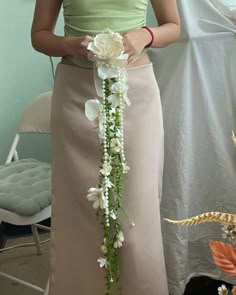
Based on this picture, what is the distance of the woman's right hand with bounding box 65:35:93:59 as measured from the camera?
→ 1062 millimetres

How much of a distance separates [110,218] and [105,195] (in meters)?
0.18

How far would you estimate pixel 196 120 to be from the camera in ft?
4.55

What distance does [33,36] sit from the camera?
123 centimetres

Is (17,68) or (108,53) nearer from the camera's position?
(108,53)

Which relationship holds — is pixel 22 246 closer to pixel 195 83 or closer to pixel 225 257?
pixel 195 83

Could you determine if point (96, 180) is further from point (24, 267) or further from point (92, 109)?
point (24, 267)

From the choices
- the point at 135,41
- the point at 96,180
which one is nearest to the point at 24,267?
the point at 96,180

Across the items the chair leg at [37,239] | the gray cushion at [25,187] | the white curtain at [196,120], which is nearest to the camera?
the white curtain at [196,120]

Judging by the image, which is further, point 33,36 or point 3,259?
point 3,259

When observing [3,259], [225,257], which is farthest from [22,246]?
[225,257]

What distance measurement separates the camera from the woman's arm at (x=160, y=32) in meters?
1.08

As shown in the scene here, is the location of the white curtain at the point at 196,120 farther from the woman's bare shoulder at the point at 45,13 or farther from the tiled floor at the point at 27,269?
the woman's bare shoulder at the point at 45,13

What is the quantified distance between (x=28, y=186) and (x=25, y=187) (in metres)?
0.01

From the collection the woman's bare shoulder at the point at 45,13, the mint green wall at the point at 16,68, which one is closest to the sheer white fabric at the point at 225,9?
the woman's bare shoulder at the point at 45,13
